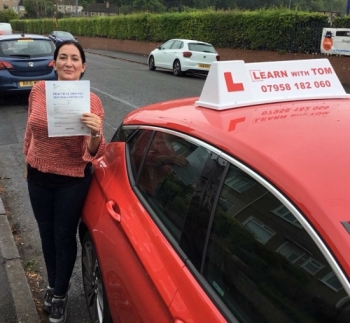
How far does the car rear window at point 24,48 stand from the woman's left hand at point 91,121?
8.97m

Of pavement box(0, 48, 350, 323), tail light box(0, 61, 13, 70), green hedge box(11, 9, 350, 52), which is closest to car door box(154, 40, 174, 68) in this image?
green hedge box(11, 9, 350, 52)

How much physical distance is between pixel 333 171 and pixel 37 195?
6.30ft

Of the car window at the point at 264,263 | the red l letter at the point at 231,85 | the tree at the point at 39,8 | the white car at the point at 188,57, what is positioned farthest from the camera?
the tree at the point at 39,8

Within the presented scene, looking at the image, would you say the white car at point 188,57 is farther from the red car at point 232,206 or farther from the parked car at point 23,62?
the red car at point 232,206

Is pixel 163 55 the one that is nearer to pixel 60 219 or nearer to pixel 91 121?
pixel 60 219

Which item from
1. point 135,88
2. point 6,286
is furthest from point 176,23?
point 6,286

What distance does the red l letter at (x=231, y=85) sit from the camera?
2.36 metres

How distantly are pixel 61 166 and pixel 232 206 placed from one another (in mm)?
1378

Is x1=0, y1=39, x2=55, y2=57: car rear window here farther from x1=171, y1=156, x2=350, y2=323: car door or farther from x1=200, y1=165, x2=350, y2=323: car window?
x1=200, y1=165, x2=350, y2=323: car window

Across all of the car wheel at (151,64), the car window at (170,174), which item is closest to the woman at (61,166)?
the car window at (170,174)

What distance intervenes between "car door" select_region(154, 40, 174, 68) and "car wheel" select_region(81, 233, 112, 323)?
17.2 metres

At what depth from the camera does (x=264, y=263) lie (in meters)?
1.57

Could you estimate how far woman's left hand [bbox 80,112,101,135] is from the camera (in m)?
2.65

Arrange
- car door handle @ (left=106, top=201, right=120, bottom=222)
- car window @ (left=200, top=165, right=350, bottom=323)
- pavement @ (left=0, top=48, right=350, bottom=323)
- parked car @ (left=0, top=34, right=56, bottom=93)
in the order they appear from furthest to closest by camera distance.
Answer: parked car @ (left=0, top=34, right=56, bottom=93)
pavement @ (left=0, top=48, right=350, bottom=323)
car door handle @ (left=106, top=201, right=120, bottom=222)
car window @ (left=200, top=165, right=350, bottom=323)
